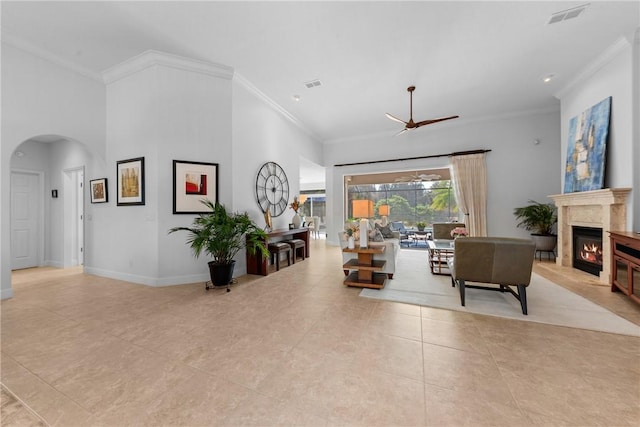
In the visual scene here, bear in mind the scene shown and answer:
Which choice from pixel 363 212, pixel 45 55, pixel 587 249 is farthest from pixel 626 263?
pixel 45 55

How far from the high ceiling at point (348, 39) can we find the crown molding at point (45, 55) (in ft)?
0.06

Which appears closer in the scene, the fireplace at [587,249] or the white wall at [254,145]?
the fireplace at [587,249]

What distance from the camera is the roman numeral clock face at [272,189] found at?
4.88 metres

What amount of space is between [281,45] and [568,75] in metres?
5.21

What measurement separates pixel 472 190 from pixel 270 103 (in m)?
5.56

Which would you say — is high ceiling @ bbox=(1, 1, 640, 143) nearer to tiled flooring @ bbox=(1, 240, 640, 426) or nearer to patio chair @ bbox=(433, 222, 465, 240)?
patio chair @ bbox=(433, 222, 465, 240)

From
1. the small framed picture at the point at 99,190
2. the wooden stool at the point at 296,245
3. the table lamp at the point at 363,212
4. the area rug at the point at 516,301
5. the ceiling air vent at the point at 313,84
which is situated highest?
the ceiling air vent at the point at 313,84

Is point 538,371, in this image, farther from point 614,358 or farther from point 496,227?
point 496,227

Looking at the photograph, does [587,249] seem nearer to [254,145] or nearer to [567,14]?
[567,14]

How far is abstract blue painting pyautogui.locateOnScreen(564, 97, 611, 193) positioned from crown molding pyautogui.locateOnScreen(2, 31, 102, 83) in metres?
8.56

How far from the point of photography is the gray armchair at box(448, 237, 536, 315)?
2525 millimetres

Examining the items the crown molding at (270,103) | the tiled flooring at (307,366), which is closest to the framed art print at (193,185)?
the tiled flooring at (307,366)

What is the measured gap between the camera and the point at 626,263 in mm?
2879

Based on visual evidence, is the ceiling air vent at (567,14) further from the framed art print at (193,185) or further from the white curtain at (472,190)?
the framed art print at (193,185)
